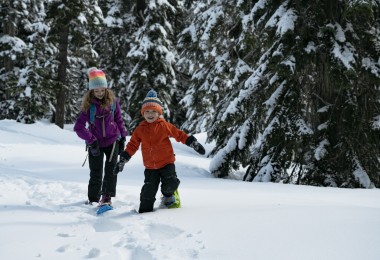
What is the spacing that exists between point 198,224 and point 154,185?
4.22 ft

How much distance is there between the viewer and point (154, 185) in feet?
16.9

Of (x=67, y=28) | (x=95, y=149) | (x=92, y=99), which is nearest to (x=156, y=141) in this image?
(x=95, y=149)

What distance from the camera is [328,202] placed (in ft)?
16.0

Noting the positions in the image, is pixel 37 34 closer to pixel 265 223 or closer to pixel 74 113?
pixel 74 113

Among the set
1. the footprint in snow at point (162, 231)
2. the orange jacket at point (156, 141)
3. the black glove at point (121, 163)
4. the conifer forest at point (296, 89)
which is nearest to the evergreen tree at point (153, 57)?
the conifer forest at point (296, 89)

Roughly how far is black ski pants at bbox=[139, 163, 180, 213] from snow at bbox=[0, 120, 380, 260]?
172 mm

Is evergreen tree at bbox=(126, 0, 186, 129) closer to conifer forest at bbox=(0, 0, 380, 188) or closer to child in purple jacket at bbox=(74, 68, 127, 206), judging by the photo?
conifer forest at bbox=(0, 0, 380, 188)

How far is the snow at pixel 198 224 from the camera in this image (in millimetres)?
3238

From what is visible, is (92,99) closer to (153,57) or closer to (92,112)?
(92,112)

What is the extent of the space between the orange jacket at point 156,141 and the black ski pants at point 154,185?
0.09m

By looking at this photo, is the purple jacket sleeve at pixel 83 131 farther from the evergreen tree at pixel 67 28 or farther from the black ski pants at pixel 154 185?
the evergreen tree at pixel 67 28

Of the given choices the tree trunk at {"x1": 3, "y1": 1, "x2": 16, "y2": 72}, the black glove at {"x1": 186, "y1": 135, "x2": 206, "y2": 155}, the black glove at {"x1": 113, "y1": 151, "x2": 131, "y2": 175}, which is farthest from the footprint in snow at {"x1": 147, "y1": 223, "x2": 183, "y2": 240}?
the tree trunk at {"x1": 3, "y1": 1, "x2": 16, "y2": 72}

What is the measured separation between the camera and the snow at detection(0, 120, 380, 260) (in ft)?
10.6

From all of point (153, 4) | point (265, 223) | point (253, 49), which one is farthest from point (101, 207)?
point (153, 4)
